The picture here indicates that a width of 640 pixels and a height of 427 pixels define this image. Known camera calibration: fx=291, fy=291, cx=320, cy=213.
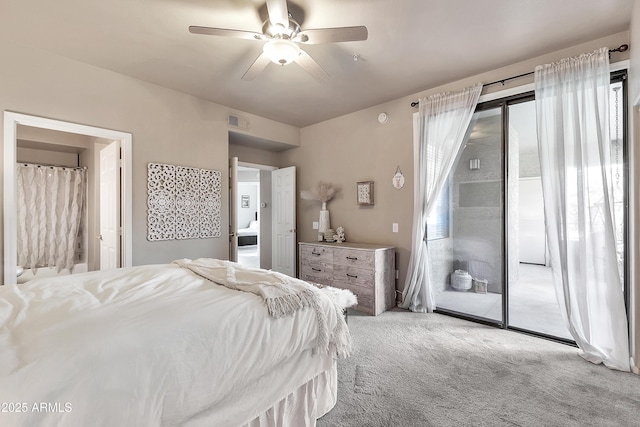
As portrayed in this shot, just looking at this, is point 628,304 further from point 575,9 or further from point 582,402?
point 575,9

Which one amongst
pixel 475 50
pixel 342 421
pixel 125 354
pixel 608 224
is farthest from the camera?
pixel 475 50

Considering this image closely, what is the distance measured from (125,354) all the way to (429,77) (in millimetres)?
3564

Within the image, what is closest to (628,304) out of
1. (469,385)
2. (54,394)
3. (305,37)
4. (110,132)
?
(469,385)

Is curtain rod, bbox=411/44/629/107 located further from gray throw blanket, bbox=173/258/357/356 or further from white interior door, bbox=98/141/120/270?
white interior door, bbox=98/141/120/270

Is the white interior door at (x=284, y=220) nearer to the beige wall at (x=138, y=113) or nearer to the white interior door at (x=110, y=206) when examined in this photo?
the beige wall at (x=138, y=113)

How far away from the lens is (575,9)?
2160 millimetres

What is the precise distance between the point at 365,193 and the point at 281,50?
2.35 meters

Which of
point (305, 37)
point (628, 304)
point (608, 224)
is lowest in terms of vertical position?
point (628, 304)

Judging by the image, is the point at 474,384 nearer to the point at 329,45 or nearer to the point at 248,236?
the point at 329,45

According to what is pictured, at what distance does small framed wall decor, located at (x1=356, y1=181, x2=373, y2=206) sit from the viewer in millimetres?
4090

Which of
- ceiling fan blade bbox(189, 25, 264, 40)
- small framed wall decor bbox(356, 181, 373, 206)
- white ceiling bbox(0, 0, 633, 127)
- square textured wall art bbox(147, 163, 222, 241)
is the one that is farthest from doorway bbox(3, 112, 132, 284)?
small framed wall decor bbox(356, 181, 373, 206)

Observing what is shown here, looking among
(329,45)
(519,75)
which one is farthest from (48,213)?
(519,75)

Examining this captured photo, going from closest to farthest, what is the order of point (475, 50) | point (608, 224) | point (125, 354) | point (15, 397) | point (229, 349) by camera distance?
point (15, 397)
point (125, 354)
point (229, 349)
point (608, 224)
point (475, 50)

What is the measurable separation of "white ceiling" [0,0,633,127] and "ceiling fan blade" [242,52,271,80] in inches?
10.3
